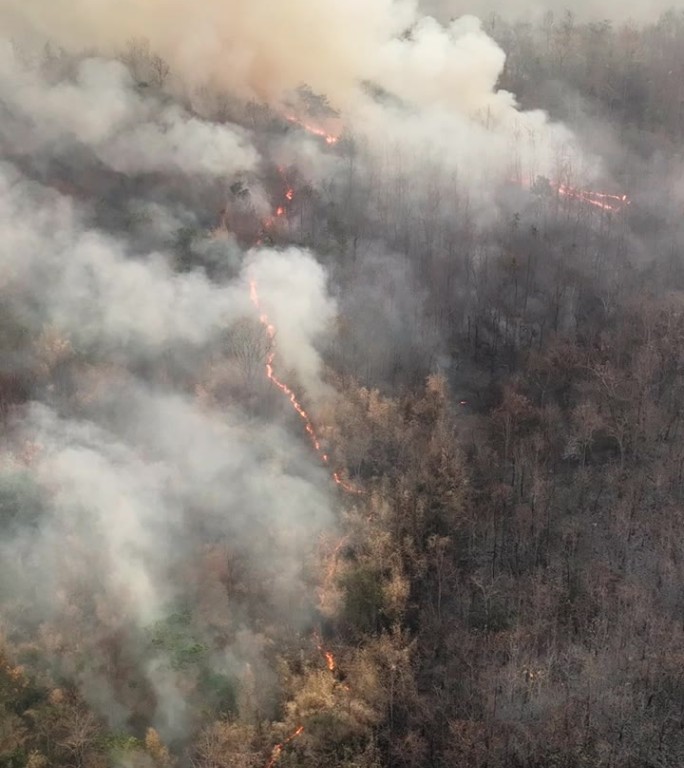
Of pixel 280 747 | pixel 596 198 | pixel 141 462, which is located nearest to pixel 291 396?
pixel 141 462

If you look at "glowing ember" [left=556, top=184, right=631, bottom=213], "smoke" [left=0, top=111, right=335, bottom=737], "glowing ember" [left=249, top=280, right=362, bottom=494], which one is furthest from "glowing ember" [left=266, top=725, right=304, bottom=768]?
"glowing ember" [left=556, top=184, right=631, bottom=213]

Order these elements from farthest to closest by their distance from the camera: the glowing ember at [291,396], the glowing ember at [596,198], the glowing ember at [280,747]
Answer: the glowing ember at [596,198] → the glowing ember at [291,396] → the glowing ember at [280,747]

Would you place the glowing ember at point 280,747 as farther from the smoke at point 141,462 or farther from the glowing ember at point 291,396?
the glowing ember at point 291,396

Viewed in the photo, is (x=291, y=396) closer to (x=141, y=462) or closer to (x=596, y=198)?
(x=141, y=462)

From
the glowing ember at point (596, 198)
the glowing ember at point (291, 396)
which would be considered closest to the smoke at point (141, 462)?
the glowing ember at point (291, 396)

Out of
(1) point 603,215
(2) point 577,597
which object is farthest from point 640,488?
(1) point 603,215

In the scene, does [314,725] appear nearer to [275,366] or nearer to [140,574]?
[140,574]
